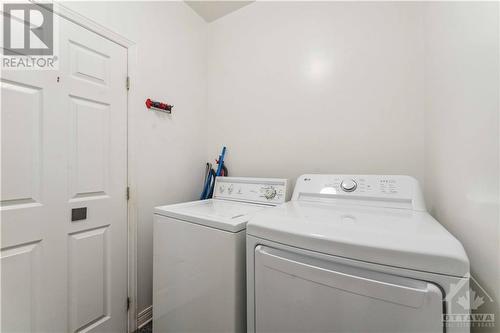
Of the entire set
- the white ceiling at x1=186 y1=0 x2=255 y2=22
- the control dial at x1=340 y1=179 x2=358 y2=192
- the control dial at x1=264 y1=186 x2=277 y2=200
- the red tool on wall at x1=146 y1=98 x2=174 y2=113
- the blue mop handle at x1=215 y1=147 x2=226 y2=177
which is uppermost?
the white ceiling at x1=186 y1=0 x2=255 y2=22

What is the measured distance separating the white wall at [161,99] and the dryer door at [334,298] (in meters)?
1.16

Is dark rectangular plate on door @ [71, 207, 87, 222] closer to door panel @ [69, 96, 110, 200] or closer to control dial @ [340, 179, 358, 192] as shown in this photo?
door panel @ [69, 96, 110, 200]

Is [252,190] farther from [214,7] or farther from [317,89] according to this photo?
[214,7]

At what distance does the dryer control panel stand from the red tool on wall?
4.24 feet

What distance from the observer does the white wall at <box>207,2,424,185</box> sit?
1.38m

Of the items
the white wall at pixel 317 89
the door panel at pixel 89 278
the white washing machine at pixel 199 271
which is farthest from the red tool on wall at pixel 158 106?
the door panel at pixel 89 278

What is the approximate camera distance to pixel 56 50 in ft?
4.02

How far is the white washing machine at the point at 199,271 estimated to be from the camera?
0.99 metres

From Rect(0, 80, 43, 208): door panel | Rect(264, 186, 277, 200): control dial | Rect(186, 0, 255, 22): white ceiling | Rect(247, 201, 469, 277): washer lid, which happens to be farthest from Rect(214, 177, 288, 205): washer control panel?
Rect(186, 0, 255, 22): white ceiling

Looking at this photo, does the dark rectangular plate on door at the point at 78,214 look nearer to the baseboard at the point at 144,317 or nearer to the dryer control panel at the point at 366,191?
the baseboard at the point at 144,317

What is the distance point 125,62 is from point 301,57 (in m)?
1.36

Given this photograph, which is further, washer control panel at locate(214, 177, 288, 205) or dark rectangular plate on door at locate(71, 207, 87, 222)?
washer control panel at locate(214, 177, 288, 205)

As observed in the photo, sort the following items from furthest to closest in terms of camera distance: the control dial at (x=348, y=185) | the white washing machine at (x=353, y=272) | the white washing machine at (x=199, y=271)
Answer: the control dial at (x=348, y=185)
the white washing machine at (x=199, y=271)
the white washing machine at (x=353, y=272)

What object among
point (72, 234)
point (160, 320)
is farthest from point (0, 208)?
point (160, 320)
